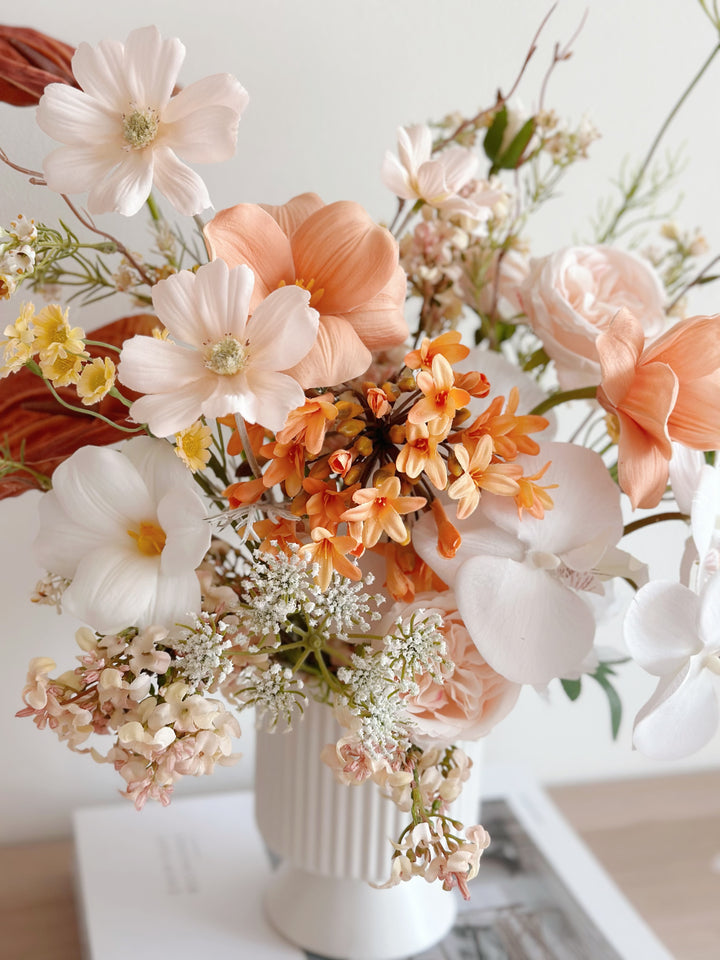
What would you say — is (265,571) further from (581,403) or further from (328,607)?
(581,403)

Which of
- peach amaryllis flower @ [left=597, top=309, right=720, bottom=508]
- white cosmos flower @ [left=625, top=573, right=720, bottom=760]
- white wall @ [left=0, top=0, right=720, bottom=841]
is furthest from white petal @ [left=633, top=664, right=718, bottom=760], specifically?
white wall @ [left=0, top=0, right=720, bottom=841]

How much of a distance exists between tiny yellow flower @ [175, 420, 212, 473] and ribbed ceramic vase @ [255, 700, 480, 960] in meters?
0.24

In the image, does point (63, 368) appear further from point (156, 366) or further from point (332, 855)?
point (332, 855)

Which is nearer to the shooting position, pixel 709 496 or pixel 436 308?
pixel 709 496

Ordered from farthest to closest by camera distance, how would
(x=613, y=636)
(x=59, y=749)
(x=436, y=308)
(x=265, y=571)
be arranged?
1. (x=613, y=636)
2. (x=59, y=749)
3. (x=436, y=308)
4. (x=265, y=571)

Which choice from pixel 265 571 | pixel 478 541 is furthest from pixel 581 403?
pixel 265 571

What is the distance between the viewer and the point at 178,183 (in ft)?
1.49

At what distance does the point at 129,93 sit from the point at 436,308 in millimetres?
254

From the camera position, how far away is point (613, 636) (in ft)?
3.25

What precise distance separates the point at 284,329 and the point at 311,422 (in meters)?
0.05

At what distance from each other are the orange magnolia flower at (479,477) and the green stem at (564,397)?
99 mm

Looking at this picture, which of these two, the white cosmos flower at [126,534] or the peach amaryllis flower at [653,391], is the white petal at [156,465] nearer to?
the white cosmos flower at [126,534]

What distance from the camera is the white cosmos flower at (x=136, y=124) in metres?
0.45

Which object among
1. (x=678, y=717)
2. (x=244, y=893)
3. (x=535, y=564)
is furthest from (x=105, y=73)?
(x=244, y=893)
